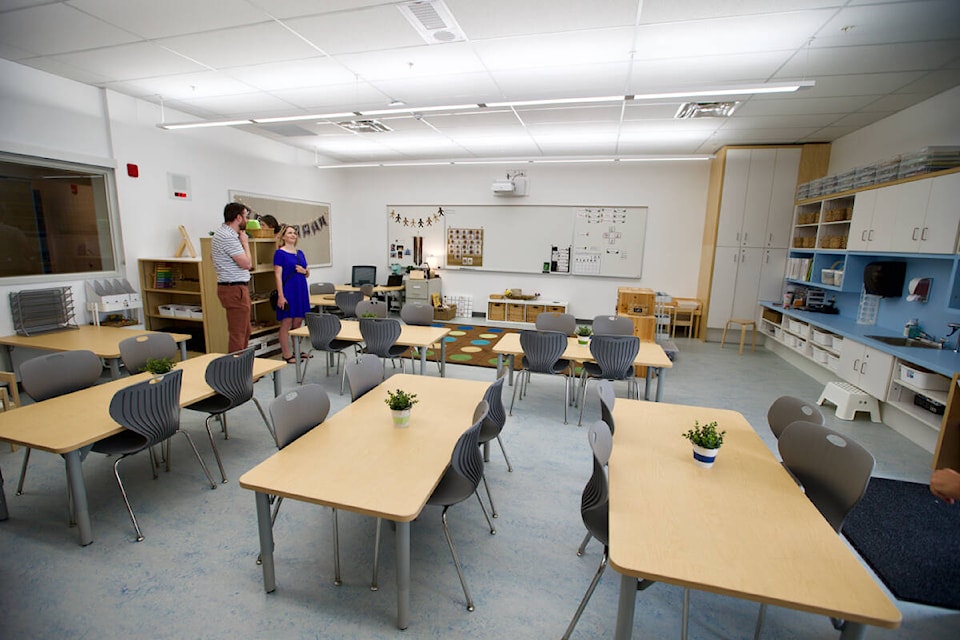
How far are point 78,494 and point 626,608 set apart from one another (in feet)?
9.11

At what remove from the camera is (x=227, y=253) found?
446 centimetres

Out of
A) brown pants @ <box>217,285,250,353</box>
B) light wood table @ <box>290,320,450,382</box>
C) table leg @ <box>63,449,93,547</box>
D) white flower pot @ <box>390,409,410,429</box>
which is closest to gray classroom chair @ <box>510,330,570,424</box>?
light wood table @ <box>290,320,450,382</box>

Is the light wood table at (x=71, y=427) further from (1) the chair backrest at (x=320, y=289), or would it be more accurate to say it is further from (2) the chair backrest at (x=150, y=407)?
(1) the chair backrest at (x=320, y=289)

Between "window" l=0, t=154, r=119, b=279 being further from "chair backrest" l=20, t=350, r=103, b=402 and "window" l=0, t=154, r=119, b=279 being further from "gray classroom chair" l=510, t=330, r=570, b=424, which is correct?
"gray classroom chair" l=510, t=330, r=570, b=424

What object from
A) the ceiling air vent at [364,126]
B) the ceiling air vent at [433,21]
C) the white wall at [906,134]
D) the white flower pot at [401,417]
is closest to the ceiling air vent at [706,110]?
the white wall at [906,134]

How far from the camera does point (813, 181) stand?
6102mm

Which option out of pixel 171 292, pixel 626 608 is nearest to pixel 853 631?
pixel 626 608

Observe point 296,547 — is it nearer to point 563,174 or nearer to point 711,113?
point 711,113

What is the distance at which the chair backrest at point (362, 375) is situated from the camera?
9.04 feet

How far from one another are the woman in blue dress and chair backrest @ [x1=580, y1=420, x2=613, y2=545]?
14.6 feet

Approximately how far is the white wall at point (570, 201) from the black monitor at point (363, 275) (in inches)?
20.7

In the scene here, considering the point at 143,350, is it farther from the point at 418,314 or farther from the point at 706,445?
the point at 706,445

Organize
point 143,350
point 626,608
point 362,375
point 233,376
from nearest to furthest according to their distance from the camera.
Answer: point 626,608
point 362,375
point 233,376
point 143,350

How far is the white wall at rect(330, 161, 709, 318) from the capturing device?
25.5ft
